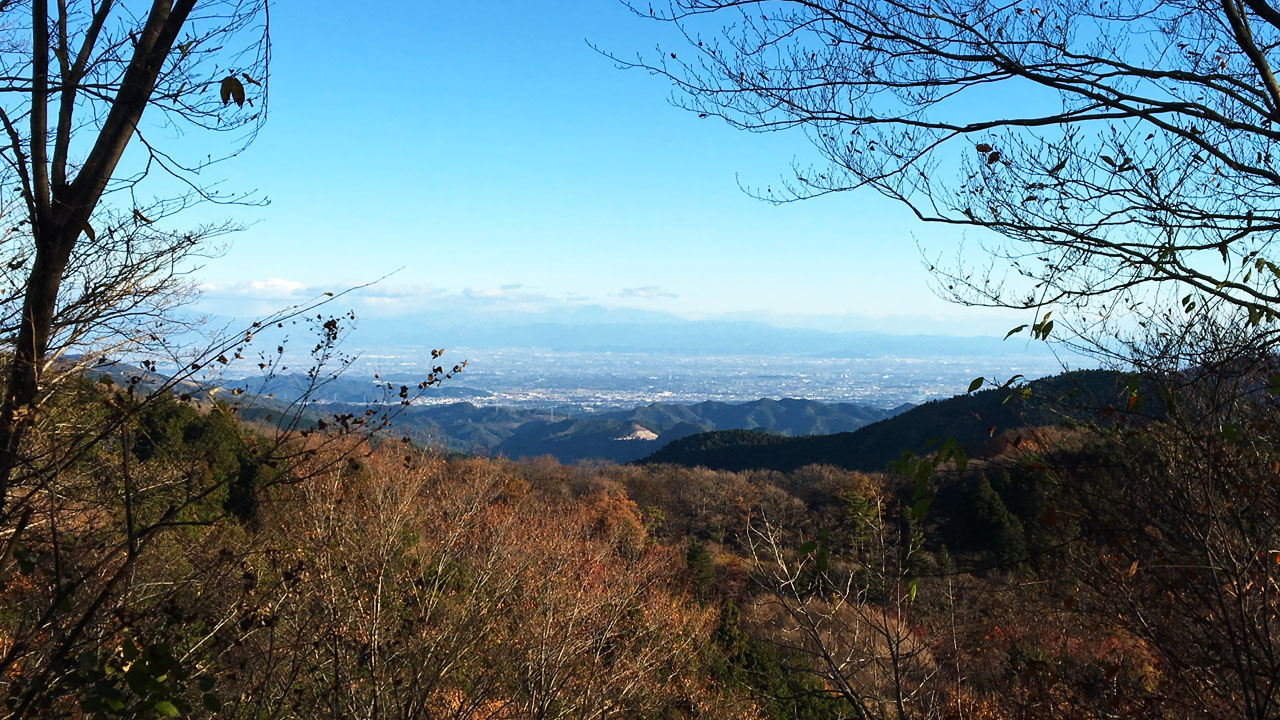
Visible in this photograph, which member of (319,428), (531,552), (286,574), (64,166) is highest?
(64,166)

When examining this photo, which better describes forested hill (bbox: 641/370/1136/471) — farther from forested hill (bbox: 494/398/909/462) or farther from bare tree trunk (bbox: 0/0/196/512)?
bare tree trunk (bbox: 0/0/196/512)

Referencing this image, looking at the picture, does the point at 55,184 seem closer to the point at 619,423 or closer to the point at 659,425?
the point at 619,423

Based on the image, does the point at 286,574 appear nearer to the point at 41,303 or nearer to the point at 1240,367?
the point at 41,303

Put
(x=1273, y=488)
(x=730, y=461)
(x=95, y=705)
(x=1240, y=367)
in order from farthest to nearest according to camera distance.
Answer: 1. (x=730, y=461)
2. (x=1273, y=488)
3. (x=1240, y=367)
4. (x=95, y=705)

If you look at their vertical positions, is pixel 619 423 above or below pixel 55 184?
below

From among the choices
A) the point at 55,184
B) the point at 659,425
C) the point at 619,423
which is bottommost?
the point at 659,425

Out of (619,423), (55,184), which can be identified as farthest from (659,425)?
(55,184)

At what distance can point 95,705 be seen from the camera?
1.58m

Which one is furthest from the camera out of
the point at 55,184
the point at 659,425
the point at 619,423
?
the point at 659,425

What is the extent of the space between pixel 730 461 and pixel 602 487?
66.5 feet

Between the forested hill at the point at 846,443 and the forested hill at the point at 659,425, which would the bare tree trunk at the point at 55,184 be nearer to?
the forested hill at the point at 846,443

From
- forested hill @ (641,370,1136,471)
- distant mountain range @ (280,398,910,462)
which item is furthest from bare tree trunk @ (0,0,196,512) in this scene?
distant mountain range @ (280,398,910,462)

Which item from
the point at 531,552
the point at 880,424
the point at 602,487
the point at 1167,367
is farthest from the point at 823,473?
the point at 1167,367

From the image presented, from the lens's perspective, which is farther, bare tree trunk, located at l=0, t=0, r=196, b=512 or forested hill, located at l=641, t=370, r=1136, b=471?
forested hill, located at l=641, t=370, r=1136, b=471
